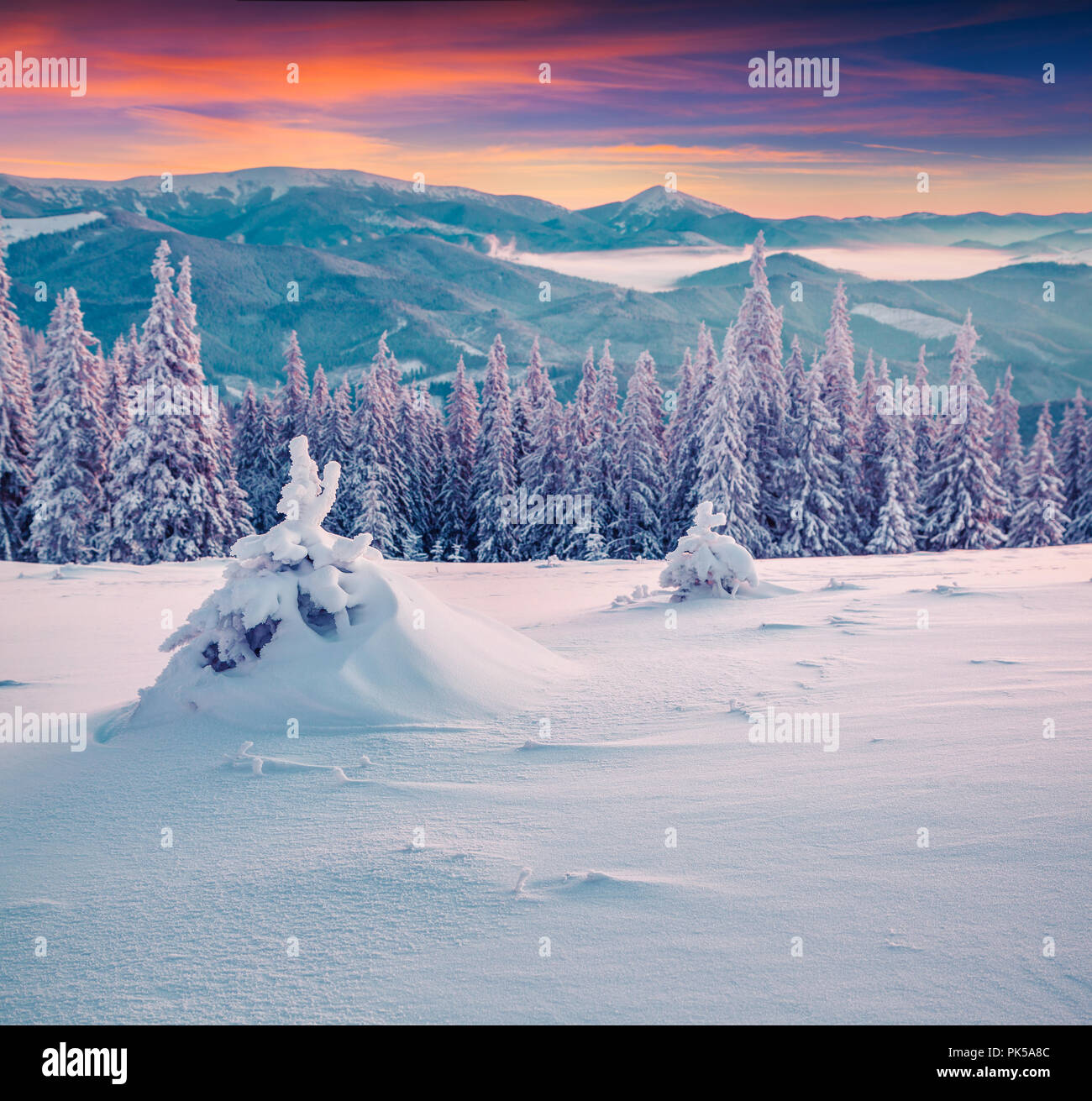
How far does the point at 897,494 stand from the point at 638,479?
11.3 m

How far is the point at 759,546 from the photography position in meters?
36.8

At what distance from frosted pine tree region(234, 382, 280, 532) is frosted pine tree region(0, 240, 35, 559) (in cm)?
1280

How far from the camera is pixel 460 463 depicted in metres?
48.2

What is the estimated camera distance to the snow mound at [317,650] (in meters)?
6.52

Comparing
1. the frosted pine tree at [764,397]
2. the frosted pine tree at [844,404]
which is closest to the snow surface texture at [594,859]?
the frosted pine tree at [764,397]

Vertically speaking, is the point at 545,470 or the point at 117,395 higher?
the point at 117,395

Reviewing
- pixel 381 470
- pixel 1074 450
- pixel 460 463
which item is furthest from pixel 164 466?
pixel 1074 450

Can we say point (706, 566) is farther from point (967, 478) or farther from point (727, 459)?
point (967, 478)

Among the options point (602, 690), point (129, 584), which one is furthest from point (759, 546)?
point (602, 690)

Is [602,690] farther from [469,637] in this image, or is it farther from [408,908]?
[408,908]

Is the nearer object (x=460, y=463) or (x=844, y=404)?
(x=844, y=404)

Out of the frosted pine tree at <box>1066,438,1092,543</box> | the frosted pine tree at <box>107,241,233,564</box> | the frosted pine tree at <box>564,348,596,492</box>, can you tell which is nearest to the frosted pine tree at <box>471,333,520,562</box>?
the frosted pine tree at <box>564,348,596,492</box>

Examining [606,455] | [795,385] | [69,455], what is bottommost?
[606,455]
